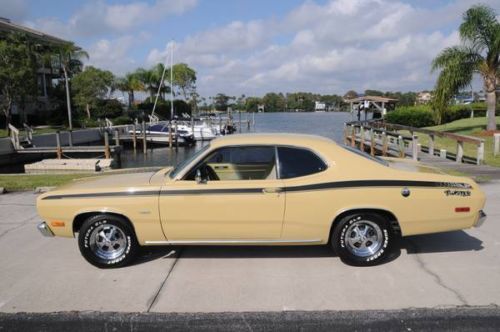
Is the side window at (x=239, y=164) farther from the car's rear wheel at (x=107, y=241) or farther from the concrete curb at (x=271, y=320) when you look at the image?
the concrete curb at (x=271, y=320)

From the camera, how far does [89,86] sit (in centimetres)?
4450

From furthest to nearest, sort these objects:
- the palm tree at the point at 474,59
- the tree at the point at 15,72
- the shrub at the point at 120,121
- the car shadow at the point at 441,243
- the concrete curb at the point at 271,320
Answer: the shrub at the point at 120,121
the tree at the point at 15,72
the palm tree at the point at 474,59
the car shadow at the point at 441,243
the concrete curb at the point at 271,320

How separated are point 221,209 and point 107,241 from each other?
135 centimetres

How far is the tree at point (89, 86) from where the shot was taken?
146 ft

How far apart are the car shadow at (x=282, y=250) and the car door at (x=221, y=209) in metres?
0.49

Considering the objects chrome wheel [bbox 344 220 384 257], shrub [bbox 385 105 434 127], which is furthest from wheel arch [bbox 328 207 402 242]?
shrub [bbox 385 105 434 127]

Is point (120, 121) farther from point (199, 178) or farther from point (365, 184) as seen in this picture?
point (365, 184)

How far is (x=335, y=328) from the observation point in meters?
3.54

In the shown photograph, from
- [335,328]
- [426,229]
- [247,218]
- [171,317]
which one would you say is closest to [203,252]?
[247,218]

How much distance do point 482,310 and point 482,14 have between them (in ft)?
72.9

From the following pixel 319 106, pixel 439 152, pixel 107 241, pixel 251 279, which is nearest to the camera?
pixel 251 279

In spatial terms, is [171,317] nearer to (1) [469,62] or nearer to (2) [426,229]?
(2) [426,229]

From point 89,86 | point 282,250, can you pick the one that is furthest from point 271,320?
point 89,86

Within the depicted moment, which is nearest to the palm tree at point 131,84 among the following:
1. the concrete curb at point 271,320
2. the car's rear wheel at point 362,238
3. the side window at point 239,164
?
the side window at point 239,164
